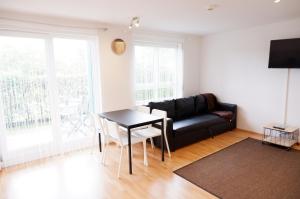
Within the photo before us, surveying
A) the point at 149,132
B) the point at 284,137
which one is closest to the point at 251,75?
the point at 284,137

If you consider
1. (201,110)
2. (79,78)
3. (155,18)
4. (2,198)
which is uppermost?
(155,18)

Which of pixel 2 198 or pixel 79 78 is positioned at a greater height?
pixel 79 78

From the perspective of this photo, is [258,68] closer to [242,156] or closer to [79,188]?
[242,156]

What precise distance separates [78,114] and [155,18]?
2.21 m

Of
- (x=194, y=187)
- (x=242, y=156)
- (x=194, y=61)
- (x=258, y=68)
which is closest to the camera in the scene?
(x=194, y=187)

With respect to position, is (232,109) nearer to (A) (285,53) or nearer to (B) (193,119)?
(B) (193,119)

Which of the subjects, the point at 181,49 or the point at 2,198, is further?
the point at 181,49

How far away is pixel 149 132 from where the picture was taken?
133 inches

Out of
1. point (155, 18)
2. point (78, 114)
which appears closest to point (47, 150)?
point (78, 114)

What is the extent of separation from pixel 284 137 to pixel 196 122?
1.69 m

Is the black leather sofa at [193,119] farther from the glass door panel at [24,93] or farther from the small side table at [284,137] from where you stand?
the glass door panel at [24,93]

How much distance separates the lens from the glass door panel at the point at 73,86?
352 cm

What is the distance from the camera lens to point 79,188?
255 cm

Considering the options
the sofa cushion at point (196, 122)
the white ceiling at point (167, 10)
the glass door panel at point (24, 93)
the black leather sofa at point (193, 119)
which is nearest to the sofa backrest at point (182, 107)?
the black leather sofa at point (193, 119)
